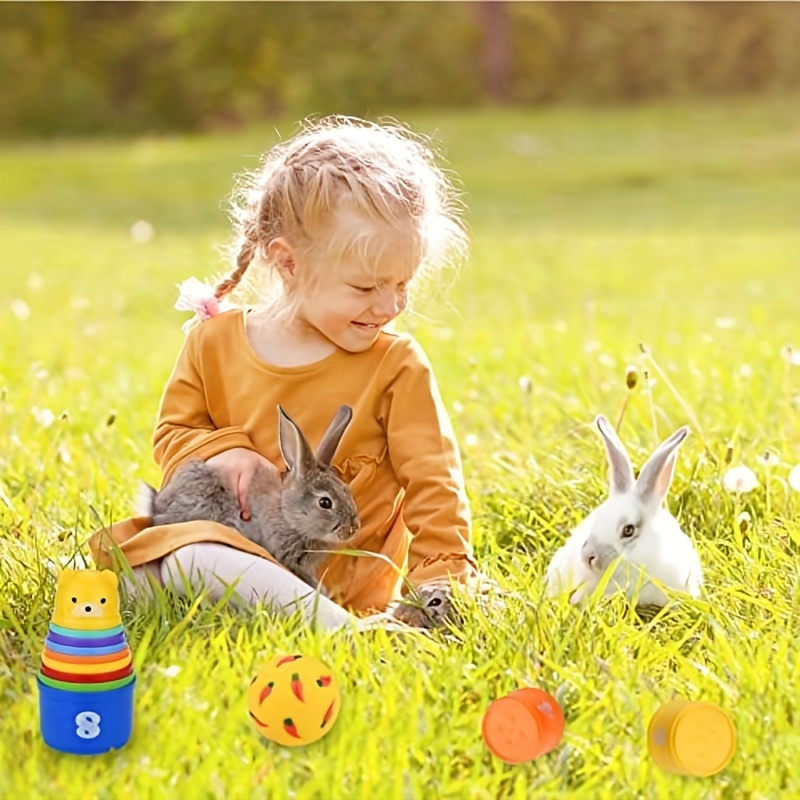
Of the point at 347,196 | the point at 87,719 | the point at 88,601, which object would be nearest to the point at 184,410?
the point at 347,196

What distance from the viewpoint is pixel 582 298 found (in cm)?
855

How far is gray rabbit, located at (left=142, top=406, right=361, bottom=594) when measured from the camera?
9.48 ft

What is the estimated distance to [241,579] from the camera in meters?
2.84

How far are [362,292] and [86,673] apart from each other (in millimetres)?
1057

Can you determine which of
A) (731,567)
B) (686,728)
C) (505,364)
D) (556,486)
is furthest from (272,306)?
(505,364)

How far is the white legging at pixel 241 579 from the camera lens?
9.28ft

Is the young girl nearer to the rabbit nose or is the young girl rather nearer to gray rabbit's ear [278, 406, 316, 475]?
gray rabbit's ear [278, 406, 316, 475]

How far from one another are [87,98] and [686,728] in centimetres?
2069

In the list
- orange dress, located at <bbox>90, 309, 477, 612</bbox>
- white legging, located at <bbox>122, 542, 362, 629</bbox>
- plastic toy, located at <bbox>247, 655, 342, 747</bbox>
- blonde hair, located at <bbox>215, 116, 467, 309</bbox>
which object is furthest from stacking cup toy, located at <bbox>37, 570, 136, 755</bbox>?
blonde hair, located at <bbox>215, 116, 467, 309</bbox>

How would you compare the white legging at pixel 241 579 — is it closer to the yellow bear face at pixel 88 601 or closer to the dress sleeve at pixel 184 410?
the dress sleeve at pixel 184 410

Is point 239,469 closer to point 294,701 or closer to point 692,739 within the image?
point 294,701

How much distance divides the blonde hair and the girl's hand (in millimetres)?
368

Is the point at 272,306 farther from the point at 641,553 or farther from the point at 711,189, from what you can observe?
the point at 711,189

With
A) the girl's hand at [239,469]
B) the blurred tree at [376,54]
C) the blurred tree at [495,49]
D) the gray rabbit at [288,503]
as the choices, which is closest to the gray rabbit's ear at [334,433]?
the gray rabbit at [288,503]
